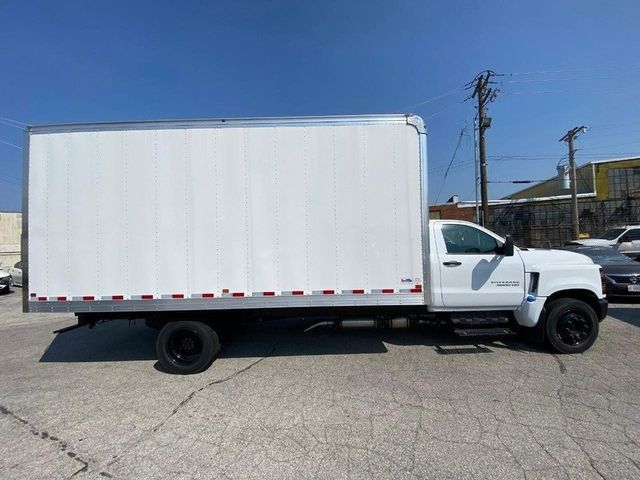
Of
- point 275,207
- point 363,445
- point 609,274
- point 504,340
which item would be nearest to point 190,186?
point 275,207

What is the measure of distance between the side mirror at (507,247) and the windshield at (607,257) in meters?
6.97

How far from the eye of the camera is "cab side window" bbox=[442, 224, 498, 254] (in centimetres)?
532

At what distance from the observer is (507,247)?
5.17 metres

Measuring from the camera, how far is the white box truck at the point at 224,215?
4.77 meters

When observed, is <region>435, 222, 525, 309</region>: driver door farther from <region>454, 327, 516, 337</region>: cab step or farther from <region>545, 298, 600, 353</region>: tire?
<region>545, 298, 600, 353</region>: tire

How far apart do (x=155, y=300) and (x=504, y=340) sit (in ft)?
17.2

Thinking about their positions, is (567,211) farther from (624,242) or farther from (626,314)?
(626,314)

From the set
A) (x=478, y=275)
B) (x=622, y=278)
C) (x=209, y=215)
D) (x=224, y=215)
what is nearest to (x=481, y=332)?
(x=478, y=275)

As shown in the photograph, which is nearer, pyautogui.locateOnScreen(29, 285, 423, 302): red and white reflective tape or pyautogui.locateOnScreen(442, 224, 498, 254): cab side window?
pyautogui.locateOnScreen(29, 285, 423, 302): red and white reflective tape

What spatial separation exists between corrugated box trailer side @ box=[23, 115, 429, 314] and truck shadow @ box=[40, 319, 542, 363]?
3.76 feet

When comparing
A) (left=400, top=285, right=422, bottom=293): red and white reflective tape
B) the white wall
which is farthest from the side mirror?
the white wall

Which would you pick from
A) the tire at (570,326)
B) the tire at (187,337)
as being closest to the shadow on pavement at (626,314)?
the tire at (570,326)

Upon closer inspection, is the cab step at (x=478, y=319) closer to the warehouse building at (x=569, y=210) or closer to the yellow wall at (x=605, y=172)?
the warehouse building at (x=569, y=210)

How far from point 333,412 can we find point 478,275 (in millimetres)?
2872
